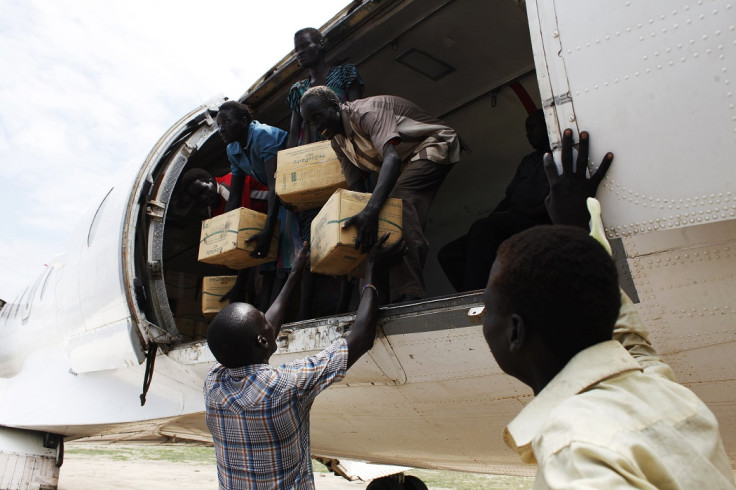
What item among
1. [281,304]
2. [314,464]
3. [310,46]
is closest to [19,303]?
[310,46]

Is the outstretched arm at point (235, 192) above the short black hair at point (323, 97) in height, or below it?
below

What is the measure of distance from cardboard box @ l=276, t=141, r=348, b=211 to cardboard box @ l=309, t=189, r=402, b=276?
20.6 inches

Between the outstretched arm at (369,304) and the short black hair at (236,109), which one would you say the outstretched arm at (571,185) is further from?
the short black hair at (236,109)

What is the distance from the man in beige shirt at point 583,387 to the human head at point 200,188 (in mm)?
3777

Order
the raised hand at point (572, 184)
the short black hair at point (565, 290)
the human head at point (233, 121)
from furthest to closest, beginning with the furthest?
1. the human head at point (233, 121)
2. the raised hand at point (572, 184)
3. the short black hair at point (565, 290)

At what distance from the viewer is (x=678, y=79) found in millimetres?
1788

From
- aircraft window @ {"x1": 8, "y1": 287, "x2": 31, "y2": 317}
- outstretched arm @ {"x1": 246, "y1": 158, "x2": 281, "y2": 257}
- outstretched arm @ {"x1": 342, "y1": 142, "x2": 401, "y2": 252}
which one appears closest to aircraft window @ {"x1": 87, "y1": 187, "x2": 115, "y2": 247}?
outstretched arm @ {"x1": 246, "y1": 158, "x2": 281, "y2": 257}

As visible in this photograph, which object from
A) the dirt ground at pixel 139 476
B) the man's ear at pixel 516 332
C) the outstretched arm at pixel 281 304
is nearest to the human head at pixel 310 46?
the outstretched arm at pixel 281 304

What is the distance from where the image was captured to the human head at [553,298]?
965 millimetres

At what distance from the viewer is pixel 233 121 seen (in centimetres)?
405

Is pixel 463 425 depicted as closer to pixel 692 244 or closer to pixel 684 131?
pixel 692 244

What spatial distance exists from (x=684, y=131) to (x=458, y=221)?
3.93 m

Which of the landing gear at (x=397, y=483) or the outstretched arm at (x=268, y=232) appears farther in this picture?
the landing gear at (x=397, y=483)

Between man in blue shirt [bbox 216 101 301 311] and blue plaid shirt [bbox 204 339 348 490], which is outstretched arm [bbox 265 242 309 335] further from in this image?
man in blue shirt [bbox 216 101 301 311]
